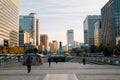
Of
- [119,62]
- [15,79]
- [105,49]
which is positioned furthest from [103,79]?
[105,49]

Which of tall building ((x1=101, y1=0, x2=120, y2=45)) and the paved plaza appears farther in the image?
tall building ((x1=101, y1=0, x2=120, y2=45))

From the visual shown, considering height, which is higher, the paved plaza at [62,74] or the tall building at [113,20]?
the tall building at [113,20]

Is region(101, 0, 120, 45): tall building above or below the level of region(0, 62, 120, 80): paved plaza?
above

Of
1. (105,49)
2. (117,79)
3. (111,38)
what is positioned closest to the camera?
(117,79)

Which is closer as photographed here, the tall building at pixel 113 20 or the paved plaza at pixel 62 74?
the paved plaza at pixel 62 74

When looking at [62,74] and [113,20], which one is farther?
[113,20]

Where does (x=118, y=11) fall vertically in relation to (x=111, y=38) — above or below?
above

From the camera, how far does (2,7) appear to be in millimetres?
172250

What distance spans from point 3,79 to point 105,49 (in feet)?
473

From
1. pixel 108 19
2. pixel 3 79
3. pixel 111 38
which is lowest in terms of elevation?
pixel 3 79

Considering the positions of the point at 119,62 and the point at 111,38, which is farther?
the point at 111,38

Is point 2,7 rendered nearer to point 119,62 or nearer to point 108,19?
point 108,19

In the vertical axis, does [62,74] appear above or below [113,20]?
below

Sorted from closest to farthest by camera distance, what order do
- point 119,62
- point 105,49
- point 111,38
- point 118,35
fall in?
1. point 119,62
2. point 105,49
3. point 118,35
4. point 111,38
